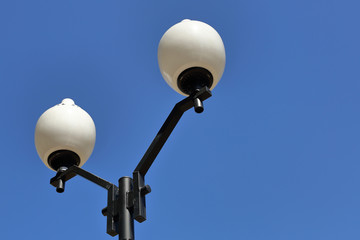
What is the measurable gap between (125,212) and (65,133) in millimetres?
1163

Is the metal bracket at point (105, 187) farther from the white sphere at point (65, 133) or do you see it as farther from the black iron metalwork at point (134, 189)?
the white sphere at point (65, 133)

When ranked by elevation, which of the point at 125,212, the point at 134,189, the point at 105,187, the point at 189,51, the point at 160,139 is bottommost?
the point at 125,212

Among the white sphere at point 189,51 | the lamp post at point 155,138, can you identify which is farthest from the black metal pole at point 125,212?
the white sphere at point 189,51

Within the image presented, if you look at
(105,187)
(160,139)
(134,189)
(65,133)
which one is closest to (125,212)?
Result: (134,189)

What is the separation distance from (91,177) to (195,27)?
4.69 ft

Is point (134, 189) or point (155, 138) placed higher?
point (155, 138)

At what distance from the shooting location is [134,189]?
10.6 ft

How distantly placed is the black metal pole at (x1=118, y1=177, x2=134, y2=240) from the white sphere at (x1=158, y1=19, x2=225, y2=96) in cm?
83

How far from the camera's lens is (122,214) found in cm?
316

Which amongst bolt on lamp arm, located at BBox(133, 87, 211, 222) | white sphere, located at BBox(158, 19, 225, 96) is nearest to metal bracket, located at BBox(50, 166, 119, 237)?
bolt on lamp arm, located at BBox(133, 87, 211, 222)

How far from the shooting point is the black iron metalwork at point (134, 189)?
3.12 meters

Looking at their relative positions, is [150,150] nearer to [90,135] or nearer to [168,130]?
[168,130]

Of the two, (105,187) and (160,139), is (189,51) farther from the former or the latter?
(105,187)

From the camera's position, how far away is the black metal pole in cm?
304
